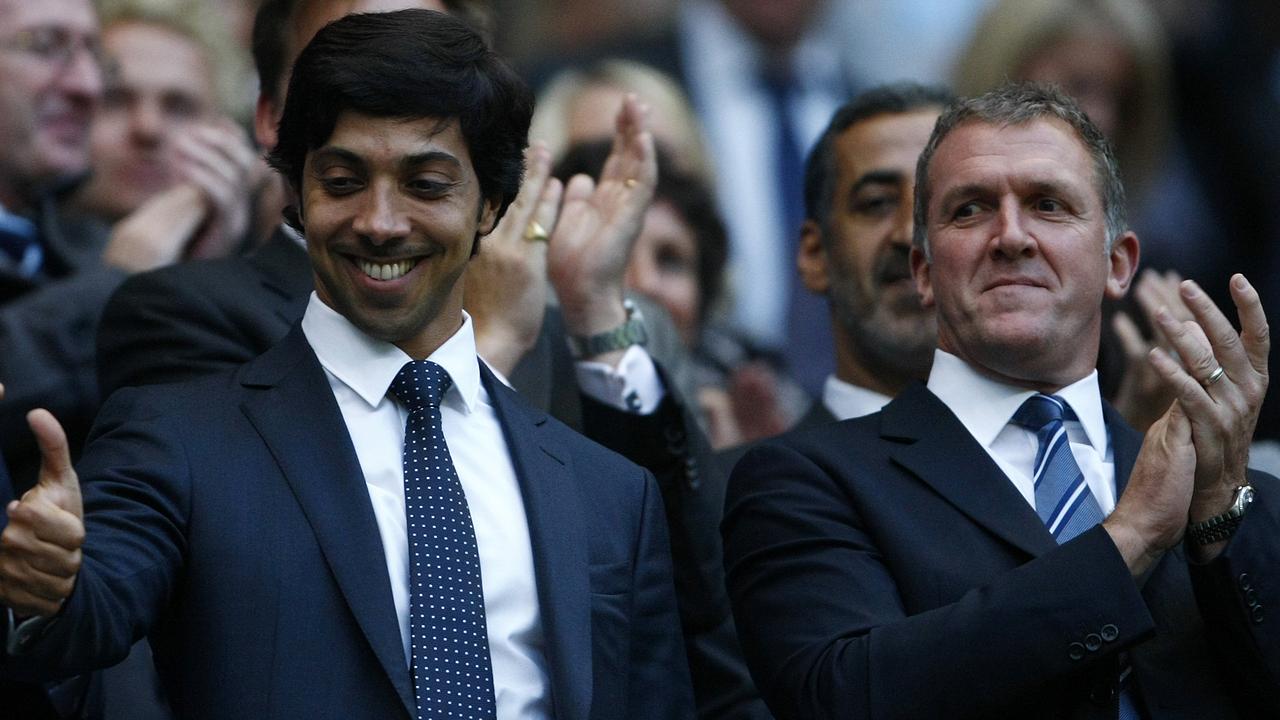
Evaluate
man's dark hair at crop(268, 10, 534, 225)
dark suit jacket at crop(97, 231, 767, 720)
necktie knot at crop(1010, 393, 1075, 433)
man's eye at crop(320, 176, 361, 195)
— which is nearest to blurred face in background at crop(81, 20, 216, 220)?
dark suit jacket at crop(97, 231, 767, 720)

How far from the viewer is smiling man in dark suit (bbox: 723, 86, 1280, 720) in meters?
3.18

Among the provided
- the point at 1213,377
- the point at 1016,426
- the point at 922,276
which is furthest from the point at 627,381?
the point at 1213,377

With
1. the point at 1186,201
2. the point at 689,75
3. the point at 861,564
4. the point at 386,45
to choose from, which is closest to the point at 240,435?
the point at 386,45

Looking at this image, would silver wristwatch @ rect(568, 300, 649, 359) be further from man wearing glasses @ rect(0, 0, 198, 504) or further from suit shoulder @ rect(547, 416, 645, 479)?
man wearing glasses @ rect(0, 0, 198, 504)

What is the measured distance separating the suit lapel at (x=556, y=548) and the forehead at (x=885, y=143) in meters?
1.75

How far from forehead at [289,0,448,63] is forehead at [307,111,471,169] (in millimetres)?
1097

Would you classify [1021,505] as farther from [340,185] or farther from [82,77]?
[82,77]

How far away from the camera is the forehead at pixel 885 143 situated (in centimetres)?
495

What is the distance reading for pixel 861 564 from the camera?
3.39 m

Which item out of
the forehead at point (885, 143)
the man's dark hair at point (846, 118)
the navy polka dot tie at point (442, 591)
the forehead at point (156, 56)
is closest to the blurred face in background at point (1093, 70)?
the man's dark hair at point (846, 118)

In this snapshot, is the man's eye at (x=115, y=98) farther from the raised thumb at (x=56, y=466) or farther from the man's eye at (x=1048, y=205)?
the raised thumb at (x=56, y=466)

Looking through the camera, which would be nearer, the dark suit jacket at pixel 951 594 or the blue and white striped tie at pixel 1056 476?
the dark suit jacket at pixel 951 594

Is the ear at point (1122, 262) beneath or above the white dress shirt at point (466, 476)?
above

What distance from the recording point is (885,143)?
5.00 metres
